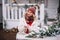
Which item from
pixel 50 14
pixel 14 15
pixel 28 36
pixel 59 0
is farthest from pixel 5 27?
pixel 59 0

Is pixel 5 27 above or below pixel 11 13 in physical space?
below

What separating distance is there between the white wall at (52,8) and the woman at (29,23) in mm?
229

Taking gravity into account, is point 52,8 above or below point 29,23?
above

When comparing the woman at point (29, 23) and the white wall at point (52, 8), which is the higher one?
the white wall at point (52, 8)

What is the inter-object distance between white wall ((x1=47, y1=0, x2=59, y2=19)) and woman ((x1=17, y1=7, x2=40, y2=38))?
23 cm

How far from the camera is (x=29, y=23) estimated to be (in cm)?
240

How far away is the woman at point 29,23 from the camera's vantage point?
7.77 feet

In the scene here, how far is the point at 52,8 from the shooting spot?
7.59 ft

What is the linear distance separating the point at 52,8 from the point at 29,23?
43 cm

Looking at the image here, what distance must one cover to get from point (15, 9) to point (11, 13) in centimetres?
9

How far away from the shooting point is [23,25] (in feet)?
7.83

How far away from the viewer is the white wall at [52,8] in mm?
2293

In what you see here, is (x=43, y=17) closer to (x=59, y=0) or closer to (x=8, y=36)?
(x=59, y=0)

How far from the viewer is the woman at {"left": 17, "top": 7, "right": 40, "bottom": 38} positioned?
237cm
